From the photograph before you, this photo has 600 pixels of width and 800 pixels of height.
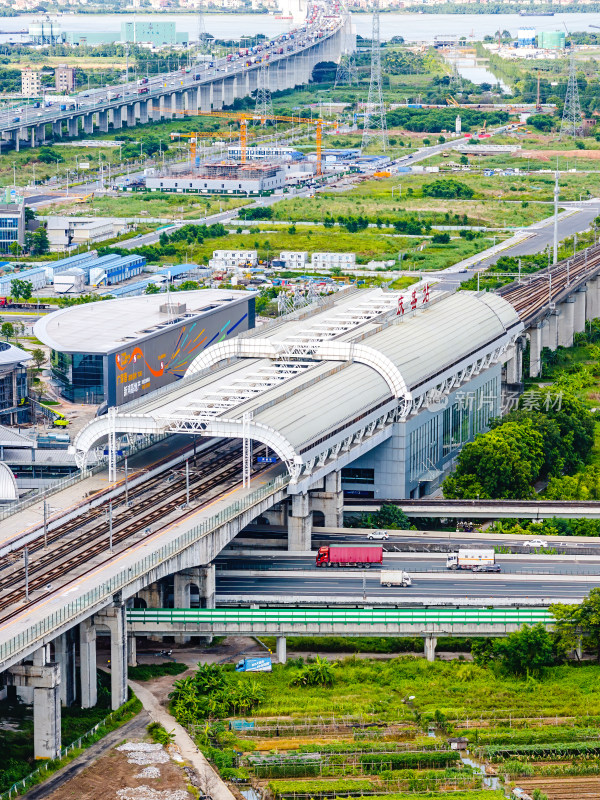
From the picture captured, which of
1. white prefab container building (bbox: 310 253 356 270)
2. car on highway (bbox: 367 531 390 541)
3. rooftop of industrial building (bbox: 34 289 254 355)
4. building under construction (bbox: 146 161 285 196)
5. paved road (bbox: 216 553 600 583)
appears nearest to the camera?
paved road (bbox: 216 553 600 583)

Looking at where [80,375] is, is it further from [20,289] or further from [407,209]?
[407,209]

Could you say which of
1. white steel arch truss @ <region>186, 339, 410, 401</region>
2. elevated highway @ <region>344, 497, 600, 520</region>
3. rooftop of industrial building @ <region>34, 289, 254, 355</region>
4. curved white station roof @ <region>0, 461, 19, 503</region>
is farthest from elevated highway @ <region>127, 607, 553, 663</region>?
rooftop of industrial building @ <region>34, 289, 254, 355</region>

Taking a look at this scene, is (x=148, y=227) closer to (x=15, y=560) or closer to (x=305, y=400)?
(x=305, y=400)

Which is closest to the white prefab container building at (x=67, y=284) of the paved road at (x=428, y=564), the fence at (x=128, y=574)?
the fence at (x=128, y=574)

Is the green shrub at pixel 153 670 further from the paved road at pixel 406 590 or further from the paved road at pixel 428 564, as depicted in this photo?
the paved road at pixel 428 564

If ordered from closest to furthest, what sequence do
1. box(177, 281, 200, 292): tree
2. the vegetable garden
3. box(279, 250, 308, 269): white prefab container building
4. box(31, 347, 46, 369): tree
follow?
1. the vegetable garden
2. box(31, 347, 46, 369): tree
3. box(177, 281, 200, 292): tree
4. box(279, 250, 308, 269): white prefab container building

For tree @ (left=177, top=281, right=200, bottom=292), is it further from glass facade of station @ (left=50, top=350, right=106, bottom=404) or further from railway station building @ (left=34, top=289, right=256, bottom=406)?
glass facade of station @ (left=50, top=350, right=106, bottom=404)

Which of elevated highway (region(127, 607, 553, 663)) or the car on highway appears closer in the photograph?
elevated highway (region(127, 607, 553, 663))
